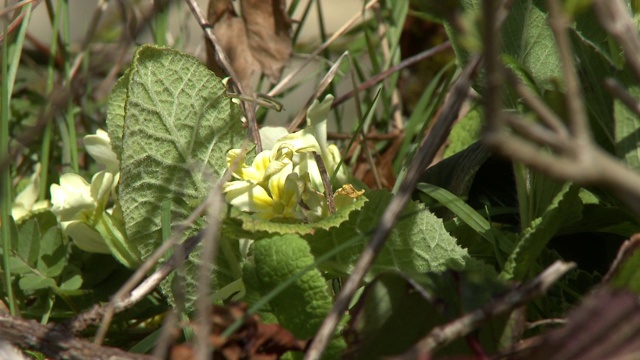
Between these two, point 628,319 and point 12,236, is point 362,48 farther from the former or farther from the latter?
point 628,319

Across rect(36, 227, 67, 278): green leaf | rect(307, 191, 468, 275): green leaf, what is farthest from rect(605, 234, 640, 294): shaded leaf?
rect(36, 227, 67, 278): green leaf

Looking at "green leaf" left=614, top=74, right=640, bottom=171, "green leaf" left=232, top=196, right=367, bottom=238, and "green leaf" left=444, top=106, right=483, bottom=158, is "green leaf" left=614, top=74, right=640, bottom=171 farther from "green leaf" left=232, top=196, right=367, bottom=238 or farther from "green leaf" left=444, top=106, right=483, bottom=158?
"green leaf" left=444, top=106, right=483, bottom=158

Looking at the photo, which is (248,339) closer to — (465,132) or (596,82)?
(596,82)

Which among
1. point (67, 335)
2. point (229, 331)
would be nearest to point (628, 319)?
point (229, 331)

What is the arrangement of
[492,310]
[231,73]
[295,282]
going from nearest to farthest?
[492,310] < [295,282] < [231,73]

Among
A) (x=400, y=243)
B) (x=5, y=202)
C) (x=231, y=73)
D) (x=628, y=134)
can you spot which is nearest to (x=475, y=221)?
(x=400, y=243)

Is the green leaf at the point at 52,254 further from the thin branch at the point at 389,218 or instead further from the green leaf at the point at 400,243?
the thin branch at the point at 389,218
